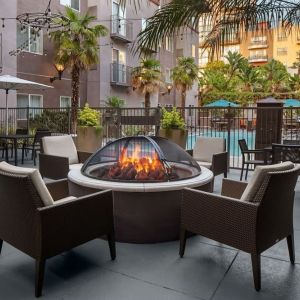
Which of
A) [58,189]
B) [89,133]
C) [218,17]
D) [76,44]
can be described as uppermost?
[76,44]

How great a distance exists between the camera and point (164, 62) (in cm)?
2403

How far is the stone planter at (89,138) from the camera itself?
8.99 metres

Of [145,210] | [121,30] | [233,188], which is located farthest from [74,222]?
[121,30]

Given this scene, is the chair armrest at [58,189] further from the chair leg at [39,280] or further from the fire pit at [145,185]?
the chair leg at [39,280]

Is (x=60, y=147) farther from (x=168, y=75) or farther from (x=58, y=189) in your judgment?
(x=168, y=75)

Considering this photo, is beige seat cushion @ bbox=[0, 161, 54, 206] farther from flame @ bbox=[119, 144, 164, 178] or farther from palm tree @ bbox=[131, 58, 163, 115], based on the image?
palm tree @ bbox=[131, 58, 163, 115]

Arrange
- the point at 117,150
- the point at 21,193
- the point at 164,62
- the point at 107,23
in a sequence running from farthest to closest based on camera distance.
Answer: the point at 164,62 < the point at 107,23 < the point at 117,150 < the point at 21,193

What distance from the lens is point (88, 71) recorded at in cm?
1781

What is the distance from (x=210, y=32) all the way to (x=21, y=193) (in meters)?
3.67

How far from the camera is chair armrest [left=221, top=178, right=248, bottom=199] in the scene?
3.68 meters

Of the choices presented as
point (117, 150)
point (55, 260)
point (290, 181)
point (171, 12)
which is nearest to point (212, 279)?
point (290, 181)

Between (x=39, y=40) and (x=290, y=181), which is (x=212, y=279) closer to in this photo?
(x=290, y=181)

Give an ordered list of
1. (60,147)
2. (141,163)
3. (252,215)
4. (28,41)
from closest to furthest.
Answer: (252,215)
(141,163)
(60,147)
(28,41)

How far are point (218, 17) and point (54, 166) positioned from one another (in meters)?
3.40
